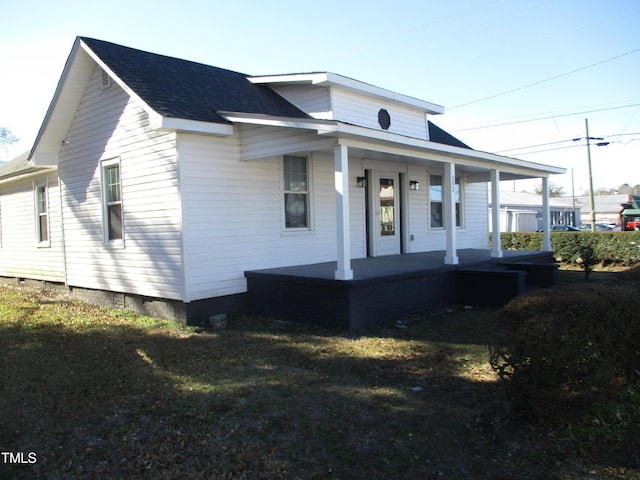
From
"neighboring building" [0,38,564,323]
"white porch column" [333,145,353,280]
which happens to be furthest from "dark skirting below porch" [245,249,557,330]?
"neighboring building" [0,38,564,323]

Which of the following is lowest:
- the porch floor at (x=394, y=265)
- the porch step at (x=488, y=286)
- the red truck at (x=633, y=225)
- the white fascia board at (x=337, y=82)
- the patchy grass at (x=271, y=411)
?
the patchy grass at (x=271, y=411)

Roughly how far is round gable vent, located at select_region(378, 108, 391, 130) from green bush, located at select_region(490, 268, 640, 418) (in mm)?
7807

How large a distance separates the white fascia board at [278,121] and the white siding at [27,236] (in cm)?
628

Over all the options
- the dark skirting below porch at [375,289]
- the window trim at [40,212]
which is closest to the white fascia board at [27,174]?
the window trim at [40,212]

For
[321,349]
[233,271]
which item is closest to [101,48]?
[233,271]

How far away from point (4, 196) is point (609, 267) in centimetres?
2076

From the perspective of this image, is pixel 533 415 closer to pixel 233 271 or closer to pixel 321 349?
pixel 321 349

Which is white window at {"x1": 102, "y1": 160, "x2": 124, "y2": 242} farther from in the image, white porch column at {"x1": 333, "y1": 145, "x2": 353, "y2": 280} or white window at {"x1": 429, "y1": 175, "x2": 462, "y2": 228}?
white window at {"x1": 429, "y1": 175, "x2": 462, "y2": 228}

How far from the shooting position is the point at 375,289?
27.6 ft

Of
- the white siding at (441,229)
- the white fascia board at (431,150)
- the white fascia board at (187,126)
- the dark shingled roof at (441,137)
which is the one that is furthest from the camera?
the dark shingled roof at (441,137)

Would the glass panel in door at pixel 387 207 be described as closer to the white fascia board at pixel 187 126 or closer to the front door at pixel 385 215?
the front door at pixel 385 215

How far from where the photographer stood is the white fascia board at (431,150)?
25.7ft

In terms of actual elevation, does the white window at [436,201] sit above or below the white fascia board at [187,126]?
below

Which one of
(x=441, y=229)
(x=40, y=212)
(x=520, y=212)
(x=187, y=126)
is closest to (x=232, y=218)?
(x=187, y=126)
